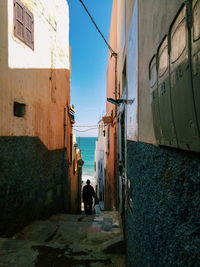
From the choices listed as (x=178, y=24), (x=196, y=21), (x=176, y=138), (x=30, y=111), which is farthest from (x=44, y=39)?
(x=196, y=21)

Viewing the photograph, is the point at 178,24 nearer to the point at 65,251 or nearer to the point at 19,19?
the point at 65,251

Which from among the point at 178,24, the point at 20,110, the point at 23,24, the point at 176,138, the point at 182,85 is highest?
the point at 23,24

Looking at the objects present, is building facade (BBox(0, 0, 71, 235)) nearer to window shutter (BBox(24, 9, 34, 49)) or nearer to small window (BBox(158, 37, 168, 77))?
window shutter (BBox(24, 9, 34, 49))

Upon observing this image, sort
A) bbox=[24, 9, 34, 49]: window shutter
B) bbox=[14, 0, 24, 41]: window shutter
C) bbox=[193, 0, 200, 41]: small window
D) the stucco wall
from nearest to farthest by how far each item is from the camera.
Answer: bbox=[193, 0, 200, 41]: small window
the stucco wall
bbox=[14, 0, 24, 41]: window shutter
bbox=[24, 9, 34, 49]: window shutter

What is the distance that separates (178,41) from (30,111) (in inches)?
272

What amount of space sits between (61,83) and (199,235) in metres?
10.8

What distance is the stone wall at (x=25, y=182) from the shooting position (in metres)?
6.13

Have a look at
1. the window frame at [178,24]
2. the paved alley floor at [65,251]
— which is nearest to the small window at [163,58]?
the window frame at [178,24]

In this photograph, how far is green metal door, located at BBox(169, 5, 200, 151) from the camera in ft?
3.52

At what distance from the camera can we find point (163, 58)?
1.56 m

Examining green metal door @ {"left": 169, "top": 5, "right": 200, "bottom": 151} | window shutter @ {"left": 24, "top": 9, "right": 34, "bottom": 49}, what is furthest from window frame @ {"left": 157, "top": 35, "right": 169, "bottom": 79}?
window shutter @ {"left": 24, "top": 9, "right": 34, "bottom": 49}

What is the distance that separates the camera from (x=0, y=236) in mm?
5855

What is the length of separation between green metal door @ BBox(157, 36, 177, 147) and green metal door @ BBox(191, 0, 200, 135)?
37 centimetres

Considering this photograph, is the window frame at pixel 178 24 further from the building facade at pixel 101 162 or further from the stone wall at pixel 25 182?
A: the building facade at pixel 101 162
